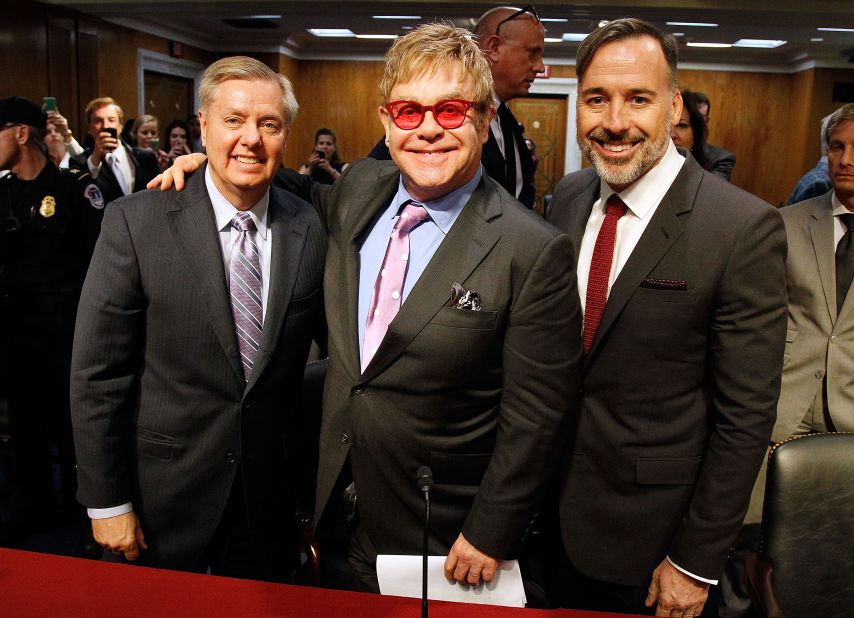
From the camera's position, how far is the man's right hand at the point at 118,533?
1.61 metres

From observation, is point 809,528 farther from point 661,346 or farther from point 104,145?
point 104,145

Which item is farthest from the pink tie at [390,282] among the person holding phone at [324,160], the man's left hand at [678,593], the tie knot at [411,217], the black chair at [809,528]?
the person holding phone at [324,160]

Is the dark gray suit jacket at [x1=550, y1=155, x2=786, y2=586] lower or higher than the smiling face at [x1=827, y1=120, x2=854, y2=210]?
lower

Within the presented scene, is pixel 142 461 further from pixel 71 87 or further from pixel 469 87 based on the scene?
pixel 71 87

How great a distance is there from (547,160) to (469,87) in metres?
9.86

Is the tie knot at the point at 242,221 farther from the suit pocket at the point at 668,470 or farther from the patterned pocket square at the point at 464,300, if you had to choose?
the suit pocket at the point at 668,470

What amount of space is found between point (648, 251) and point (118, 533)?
1.33 metres

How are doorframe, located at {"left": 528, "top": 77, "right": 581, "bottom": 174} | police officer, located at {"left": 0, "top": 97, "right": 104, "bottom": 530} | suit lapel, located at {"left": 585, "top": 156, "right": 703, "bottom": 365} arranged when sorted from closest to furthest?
suit lapel, located at {"left": 585, "top": 156, "right": 703, "bottom": 365} < police officer, located at {"left": 0, "top": 97, "right": 104, "bottom": 530} < doorframe, located at {"left": 528, "top": 77, "right": 581, "bottom": 174}

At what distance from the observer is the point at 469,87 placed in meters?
1.41

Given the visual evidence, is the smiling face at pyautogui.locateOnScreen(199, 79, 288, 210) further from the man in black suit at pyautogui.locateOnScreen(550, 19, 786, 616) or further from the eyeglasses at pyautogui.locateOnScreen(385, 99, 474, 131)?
the man in black suit at pyautogui.locateOnScreen(550, 19, 786, 616)

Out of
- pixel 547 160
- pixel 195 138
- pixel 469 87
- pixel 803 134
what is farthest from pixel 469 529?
pixel 803 134

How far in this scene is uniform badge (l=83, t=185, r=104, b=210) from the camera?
330 cm

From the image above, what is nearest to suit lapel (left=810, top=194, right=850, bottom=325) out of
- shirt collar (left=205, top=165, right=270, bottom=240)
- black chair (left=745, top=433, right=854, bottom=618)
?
black chair (left=745, top=433, right=854, bottom=618)

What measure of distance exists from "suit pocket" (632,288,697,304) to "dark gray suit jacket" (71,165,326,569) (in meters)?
0.74
